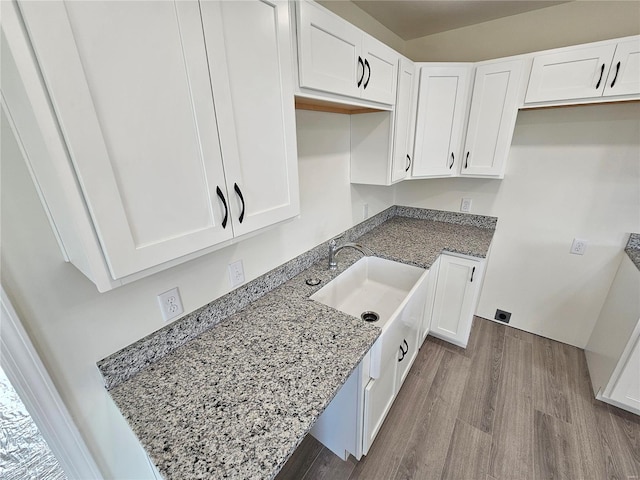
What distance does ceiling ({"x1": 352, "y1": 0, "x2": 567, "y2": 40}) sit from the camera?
159 cm

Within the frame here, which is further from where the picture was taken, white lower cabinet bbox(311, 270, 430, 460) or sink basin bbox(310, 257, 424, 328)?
sink basin bbox(310, 257, 424, 328)

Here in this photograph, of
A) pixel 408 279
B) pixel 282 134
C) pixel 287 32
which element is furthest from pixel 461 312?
pixel 287 32

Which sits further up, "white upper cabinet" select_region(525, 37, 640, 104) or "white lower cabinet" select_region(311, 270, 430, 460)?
"white upper cabinet" select_region(525, 37, 640, 104)

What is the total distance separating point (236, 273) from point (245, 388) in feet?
1.66

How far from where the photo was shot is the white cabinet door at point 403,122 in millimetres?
1562

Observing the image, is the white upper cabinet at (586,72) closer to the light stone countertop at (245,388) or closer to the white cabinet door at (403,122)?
the white cabinet door at (403,122)

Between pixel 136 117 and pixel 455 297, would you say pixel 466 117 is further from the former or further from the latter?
pixel 136 117

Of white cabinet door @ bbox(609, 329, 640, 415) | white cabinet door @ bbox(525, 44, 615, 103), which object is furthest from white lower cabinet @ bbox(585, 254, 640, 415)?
white cabinet door @ bbox(525, 44, 615, 103)

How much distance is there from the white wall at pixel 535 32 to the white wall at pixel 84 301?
1.55 meters

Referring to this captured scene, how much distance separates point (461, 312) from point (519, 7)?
204cm

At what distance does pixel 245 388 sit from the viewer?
852 mm

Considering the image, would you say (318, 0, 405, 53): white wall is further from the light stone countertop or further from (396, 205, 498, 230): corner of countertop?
the light stone countertop

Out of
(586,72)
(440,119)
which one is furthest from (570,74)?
(440,119)

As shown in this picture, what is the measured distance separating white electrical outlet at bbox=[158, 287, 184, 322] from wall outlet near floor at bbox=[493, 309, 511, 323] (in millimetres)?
2597
